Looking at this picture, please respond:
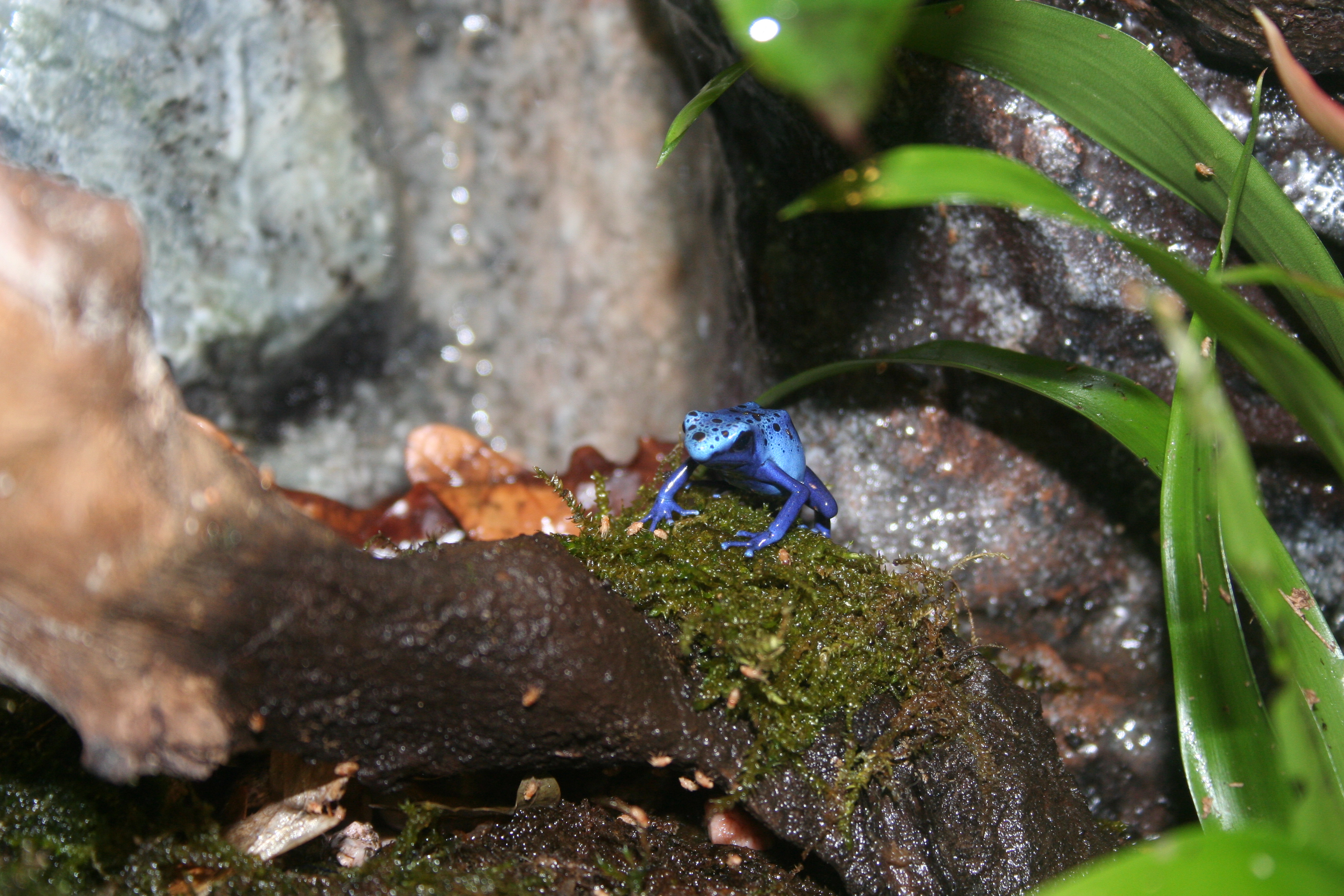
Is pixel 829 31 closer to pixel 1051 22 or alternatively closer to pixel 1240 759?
pixel 1051 22

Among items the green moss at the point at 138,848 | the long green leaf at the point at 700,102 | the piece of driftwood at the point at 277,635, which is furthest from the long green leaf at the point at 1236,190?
the green moss at the point at 138,848

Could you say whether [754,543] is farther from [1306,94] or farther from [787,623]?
[1306,94]

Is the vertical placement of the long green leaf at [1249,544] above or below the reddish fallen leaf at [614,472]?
below

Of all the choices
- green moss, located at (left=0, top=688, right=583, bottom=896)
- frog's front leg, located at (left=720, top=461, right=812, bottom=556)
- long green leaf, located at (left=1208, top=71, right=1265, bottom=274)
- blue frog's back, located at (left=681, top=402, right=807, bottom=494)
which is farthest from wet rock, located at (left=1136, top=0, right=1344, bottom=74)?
green moss, located at (left=0, top=688, right=583, bottom=896)

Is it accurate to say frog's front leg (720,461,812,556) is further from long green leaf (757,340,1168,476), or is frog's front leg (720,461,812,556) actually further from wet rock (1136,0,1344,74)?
wet rock (1136,0,1344,74)

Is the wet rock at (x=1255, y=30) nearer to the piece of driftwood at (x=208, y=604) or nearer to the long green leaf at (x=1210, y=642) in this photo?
the long green leaf at (x=1210, y=642)

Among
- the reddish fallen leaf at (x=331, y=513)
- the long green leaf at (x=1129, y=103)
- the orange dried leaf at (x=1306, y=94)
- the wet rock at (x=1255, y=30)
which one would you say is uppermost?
the wet rock at (x=1255, y=30)

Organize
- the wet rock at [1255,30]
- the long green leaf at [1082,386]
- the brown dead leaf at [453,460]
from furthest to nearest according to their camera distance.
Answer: the brown dead leaf at [453,460]
the wet rock at [1255,30]
the long green leaf at [1082,386]

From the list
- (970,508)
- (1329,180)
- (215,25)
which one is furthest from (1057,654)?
(215,25)
